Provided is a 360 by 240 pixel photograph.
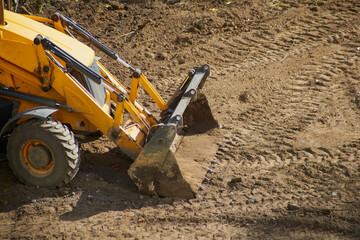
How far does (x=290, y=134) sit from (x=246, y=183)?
1402 millimetres

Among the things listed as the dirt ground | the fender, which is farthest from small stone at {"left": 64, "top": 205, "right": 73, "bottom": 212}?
the fender

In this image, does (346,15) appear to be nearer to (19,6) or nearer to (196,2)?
(196,2)

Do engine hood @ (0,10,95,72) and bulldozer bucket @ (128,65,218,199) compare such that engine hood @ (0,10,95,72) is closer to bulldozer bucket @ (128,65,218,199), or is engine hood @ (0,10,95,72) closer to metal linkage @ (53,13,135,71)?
metal linkage @ (53,13,135,71)

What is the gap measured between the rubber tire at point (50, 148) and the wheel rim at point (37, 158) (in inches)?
1.8

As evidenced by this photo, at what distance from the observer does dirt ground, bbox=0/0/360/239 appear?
479 cm

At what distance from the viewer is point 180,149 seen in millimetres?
6152

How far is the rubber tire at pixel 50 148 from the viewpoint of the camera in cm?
501

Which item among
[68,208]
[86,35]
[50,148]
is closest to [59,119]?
[50,148]

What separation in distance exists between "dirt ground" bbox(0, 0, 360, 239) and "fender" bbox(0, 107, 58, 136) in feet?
2.57

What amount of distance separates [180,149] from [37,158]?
1971 millimetres

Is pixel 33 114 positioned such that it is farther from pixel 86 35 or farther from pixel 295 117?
pixel 295 117

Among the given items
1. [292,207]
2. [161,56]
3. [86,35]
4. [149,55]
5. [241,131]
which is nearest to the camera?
[292,207]

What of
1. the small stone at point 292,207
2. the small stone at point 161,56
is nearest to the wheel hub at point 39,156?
the small stone at point 292,207

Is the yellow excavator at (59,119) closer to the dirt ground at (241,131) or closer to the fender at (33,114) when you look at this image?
the fender at (33,114)
